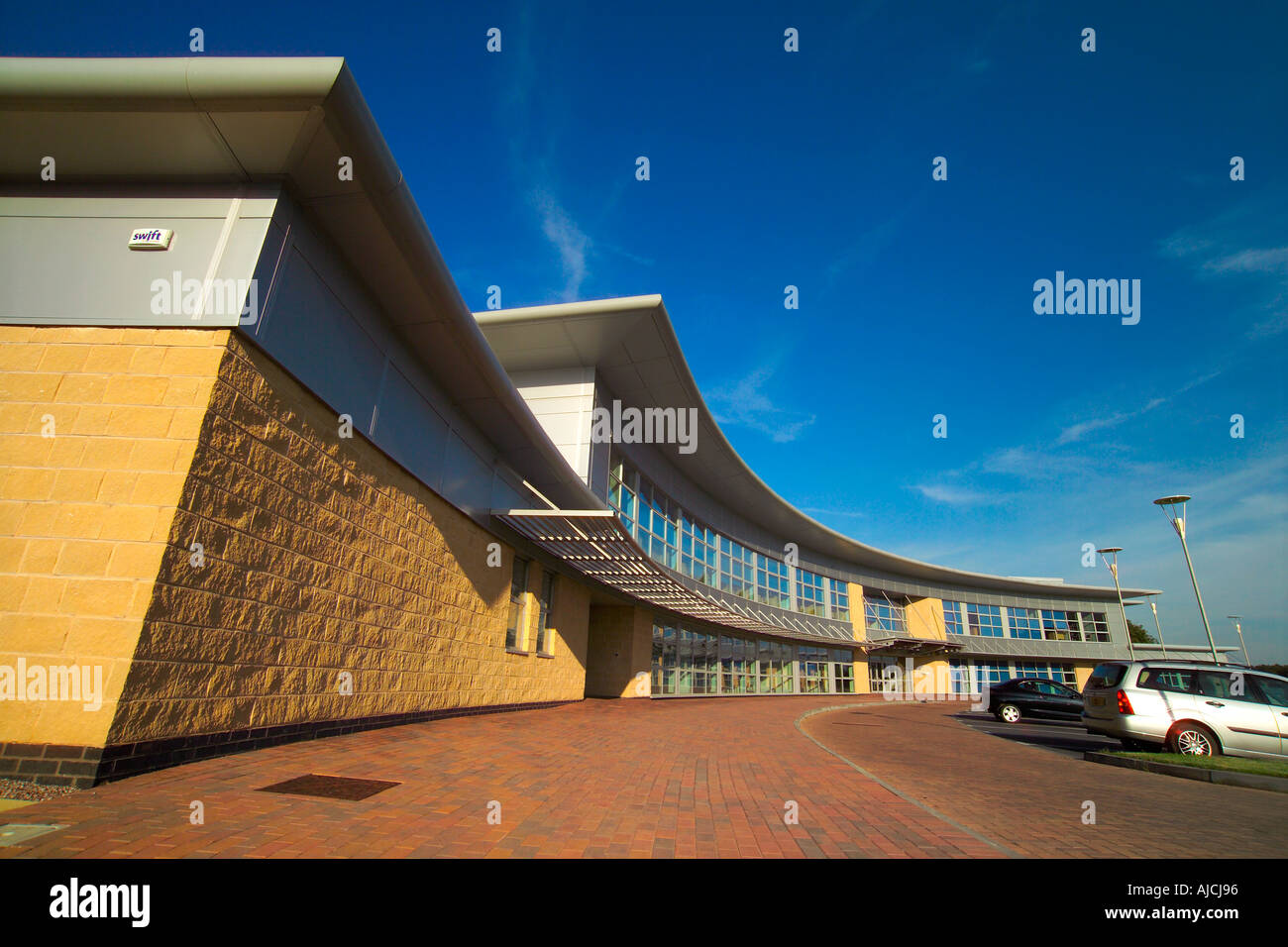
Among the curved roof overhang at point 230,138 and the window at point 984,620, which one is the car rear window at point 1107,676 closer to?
the curved roof overhang at point 230,138

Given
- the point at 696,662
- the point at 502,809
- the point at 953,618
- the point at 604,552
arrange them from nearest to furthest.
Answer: the point at 502,809
the point at 604,552
the point at 696,662
the point at 953,618

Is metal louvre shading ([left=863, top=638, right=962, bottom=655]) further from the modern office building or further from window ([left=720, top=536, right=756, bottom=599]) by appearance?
the modern office building

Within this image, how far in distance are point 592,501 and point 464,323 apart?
22.5 feet

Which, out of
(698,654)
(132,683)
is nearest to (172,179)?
(132,683)

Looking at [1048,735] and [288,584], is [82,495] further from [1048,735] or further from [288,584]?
[1048,735]

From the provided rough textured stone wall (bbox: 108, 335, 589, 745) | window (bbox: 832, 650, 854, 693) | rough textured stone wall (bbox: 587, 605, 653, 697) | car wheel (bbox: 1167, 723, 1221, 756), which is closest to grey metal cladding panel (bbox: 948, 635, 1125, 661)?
window (bbox: 832, 650, 854, 693)

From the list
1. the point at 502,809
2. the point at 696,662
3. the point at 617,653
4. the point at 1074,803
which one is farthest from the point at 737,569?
the point at 502,809

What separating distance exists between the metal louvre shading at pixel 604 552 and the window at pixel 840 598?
1889cm

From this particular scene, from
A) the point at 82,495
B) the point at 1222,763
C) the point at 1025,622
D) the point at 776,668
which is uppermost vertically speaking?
the point at 82,495

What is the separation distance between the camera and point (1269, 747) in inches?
367

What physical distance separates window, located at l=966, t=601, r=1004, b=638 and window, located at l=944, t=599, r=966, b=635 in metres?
0.69

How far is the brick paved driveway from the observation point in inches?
144

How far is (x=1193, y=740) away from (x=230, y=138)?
1525 cm

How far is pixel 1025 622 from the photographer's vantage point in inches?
1845
